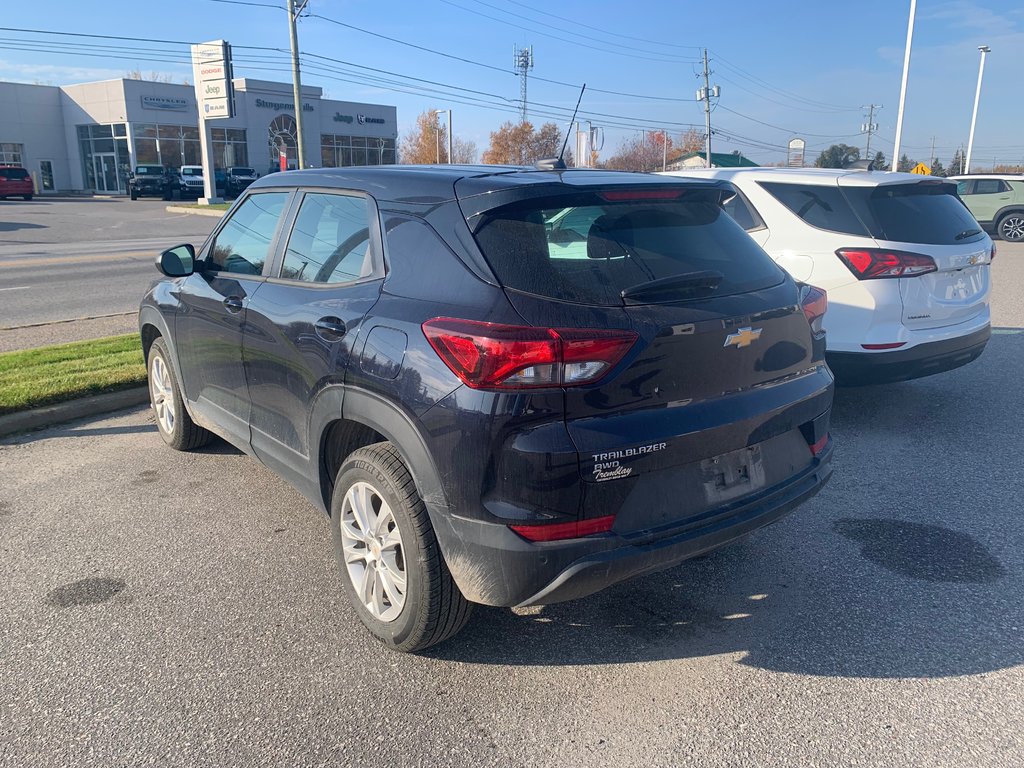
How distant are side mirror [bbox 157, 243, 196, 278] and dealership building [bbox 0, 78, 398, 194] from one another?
51915mm

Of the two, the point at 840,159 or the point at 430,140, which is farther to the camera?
the point at 430,140

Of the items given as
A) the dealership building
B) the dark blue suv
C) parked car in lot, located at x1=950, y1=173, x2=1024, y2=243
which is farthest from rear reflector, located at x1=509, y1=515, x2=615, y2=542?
the dealership building

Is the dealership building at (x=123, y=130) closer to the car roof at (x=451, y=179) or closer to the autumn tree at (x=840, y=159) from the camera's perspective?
the autumn tree at (x=840, y=159)

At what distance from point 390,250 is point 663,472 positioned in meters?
1.34

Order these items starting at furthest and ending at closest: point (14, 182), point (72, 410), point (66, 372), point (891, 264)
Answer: point (14, 182), point (66, 372), point (72, 410), point (891, 264)

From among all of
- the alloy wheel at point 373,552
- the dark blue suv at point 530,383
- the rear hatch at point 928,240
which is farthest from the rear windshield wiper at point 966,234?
the alloy wheel at point 373,552

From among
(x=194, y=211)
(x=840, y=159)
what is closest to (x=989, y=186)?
(x=840, y=159)

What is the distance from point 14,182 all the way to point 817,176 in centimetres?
4707

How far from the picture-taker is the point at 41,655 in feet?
10.2

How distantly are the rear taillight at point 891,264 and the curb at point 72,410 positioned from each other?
562 centimetres

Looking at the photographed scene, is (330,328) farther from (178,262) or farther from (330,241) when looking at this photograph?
(178,262)

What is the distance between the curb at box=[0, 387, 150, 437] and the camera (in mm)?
5775

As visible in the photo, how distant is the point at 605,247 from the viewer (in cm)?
292

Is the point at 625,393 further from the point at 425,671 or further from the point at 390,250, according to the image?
the point at 425,671
